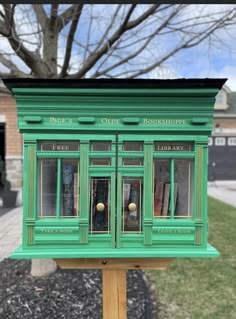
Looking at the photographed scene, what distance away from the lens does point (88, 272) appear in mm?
4176

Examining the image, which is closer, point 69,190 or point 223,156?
point 69,190

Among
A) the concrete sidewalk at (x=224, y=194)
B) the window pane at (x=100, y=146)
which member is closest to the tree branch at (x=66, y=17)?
the window pane at (x=100, y=146)

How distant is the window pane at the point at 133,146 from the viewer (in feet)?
5.17

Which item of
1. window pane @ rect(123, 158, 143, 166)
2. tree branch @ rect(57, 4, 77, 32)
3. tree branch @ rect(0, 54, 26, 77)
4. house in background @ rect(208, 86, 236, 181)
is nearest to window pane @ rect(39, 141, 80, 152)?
window pane @ rect(123, 158, 143, 166)

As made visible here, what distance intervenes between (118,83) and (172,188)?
0.52 meters

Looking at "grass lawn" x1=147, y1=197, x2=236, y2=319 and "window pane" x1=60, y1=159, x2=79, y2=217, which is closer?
"window pane" x1=60, y1=159, x2=79, y2=217

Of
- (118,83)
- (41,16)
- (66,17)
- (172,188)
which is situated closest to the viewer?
(118,83)

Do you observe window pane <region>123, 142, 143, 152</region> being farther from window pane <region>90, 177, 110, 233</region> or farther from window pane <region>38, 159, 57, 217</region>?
window pane <region>38, 159, 57, 217</region>

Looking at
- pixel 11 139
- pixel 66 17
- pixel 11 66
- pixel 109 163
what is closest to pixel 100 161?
pixel 109 163

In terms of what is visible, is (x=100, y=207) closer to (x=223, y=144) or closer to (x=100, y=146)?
(x=100, y=146)

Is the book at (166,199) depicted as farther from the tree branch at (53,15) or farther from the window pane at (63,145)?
the tree branch at (53,15)

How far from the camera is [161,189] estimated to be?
162cm

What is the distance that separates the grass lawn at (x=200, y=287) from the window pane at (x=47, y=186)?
2.11 meters

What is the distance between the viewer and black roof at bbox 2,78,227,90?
1.50 m
